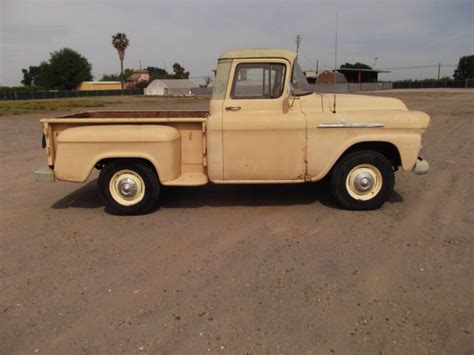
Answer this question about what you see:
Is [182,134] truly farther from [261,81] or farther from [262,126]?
[261,81]

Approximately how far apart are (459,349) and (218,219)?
10.7 feet

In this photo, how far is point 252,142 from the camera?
5.41 m

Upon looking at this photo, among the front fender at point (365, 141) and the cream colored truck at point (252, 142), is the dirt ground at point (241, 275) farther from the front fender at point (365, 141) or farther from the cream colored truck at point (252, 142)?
the front fender at point (365, 141)

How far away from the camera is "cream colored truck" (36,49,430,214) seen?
5398 mm


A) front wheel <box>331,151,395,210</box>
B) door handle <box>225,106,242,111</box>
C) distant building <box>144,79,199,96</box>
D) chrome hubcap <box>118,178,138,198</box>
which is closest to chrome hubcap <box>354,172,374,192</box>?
front wheel <box>331,151,395,210</box>

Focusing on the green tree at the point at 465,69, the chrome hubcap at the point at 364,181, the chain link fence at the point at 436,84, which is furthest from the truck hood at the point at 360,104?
the green tree at the point at 465,69

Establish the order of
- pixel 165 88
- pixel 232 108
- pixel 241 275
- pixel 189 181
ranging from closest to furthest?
pixel 241 275, pixel 232 108, pixel 189 181, pixel 165 88

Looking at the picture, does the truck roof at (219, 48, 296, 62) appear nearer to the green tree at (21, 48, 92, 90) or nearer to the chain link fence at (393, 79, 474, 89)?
the chain link fence at (393, 79, 474, 89)

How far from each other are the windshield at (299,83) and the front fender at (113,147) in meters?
1.73

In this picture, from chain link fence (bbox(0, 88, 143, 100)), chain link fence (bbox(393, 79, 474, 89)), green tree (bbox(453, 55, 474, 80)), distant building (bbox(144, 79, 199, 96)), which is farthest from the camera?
green tree (bbox(453, 55, 474, 80))

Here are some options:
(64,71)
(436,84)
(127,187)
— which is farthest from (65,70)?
(127,187)

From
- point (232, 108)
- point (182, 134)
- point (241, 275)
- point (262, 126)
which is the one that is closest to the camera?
point (241, 275)

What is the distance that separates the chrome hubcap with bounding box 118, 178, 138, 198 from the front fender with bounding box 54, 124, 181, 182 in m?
0.39

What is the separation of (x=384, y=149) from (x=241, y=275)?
309 cm
